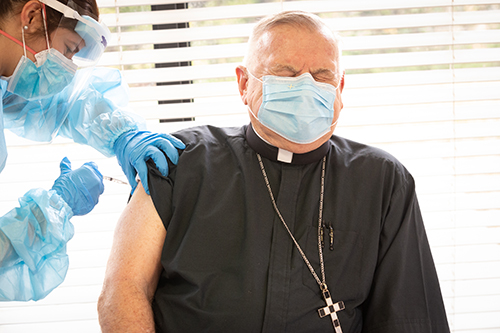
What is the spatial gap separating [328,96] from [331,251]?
526 millimetres

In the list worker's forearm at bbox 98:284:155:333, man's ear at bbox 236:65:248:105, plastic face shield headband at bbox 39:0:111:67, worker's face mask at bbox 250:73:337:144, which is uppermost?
plastic face shield headband at bbox 39:0:111:67

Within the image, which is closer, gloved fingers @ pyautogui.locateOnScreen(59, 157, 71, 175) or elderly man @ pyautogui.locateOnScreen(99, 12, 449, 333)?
elderly man @ pyautogui.locateOnScreen(99, 12, 449, 333)

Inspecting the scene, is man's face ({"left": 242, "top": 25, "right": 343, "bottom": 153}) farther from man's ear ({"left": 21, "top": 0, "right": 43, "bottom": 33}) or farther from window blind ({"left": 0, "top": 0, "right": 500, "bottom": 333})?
man's ear ({"left": 21, "top": 0, "right": 43, "bottom": 33})

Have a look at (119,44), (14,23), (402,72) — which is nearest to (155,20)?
(119,44)

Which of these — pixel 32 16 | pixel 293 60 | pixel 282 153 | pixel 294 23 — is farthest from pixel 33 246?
pixel 294 23

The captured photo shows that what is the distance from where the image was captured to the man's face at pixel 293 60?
1.44m

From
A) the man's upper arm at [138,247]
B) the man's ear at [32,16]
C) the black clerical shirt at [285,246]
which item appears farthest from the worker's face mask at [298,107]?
the man's ear at [32,16]

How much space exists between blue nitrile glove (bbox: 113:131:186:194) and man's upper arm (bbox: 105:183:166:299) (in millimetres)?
82

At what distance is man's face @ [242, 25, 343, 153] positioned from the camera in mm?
1439

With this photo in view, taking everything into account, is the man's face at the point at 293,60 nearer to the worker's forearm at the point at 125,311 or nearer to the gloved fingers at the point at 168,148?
the gloved fingers at the point at 168,148

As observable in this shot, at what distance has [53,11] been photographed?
129 centimetres

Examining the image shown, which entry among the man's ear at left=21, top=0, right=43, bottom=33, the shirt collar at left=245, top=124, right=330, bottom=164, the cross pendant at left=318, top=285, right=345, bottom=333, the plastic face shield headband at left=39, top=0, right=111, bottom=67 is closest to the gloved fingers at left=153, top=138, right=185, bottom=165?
the shirt collar at left=245, top=124, right=330, bottom=164

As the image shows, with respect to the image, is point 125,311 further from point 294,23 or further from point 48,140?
point 294,23

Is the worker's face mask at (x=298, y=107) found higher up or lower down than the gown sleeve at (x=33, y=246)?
higher up
